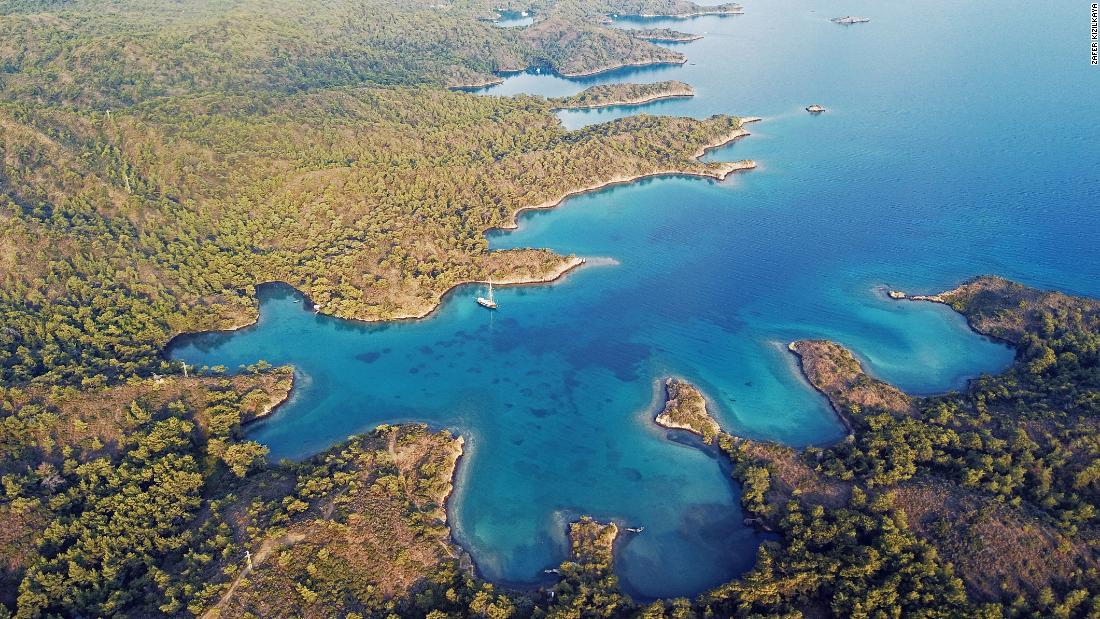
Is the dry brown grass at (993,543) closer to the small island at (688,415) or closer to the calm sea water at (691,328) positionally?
the calm sea water at (691,328)

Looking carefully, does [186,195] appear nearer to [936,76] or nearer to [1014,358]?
[1014,358]

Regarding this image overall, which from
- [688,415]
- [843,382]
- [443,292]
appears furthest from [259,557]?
[843,382]

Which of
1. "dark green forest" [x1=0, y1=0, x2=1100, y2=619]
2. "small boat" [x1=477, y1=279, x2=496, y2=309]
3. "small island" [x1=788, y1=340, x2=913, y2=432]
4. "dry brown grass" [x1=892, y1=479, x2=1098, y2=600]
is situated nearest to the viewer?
"dry brown grass" [x1=892, y1=479, x2=1098, y2=600]

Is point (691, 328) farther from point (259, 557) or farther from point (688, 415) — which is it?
point (259, 557)

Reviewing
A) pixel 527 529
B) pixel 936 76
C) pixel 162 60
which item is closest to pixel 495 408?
pixel 527 529

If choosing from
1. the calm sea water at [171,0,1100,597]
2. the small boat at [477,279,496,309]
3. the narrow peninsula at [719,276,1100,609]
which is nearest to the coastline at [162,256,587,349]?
the calm sea water at [171,0,1100,597]

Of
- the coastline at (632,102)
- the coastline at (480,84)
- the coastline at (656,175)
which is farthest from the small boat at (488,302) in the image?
the coastline at (480,84)

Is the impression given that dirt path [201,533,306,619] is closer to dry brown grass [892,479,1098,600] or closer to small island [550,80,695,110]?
dry brown grass [892,479,1098,600]
